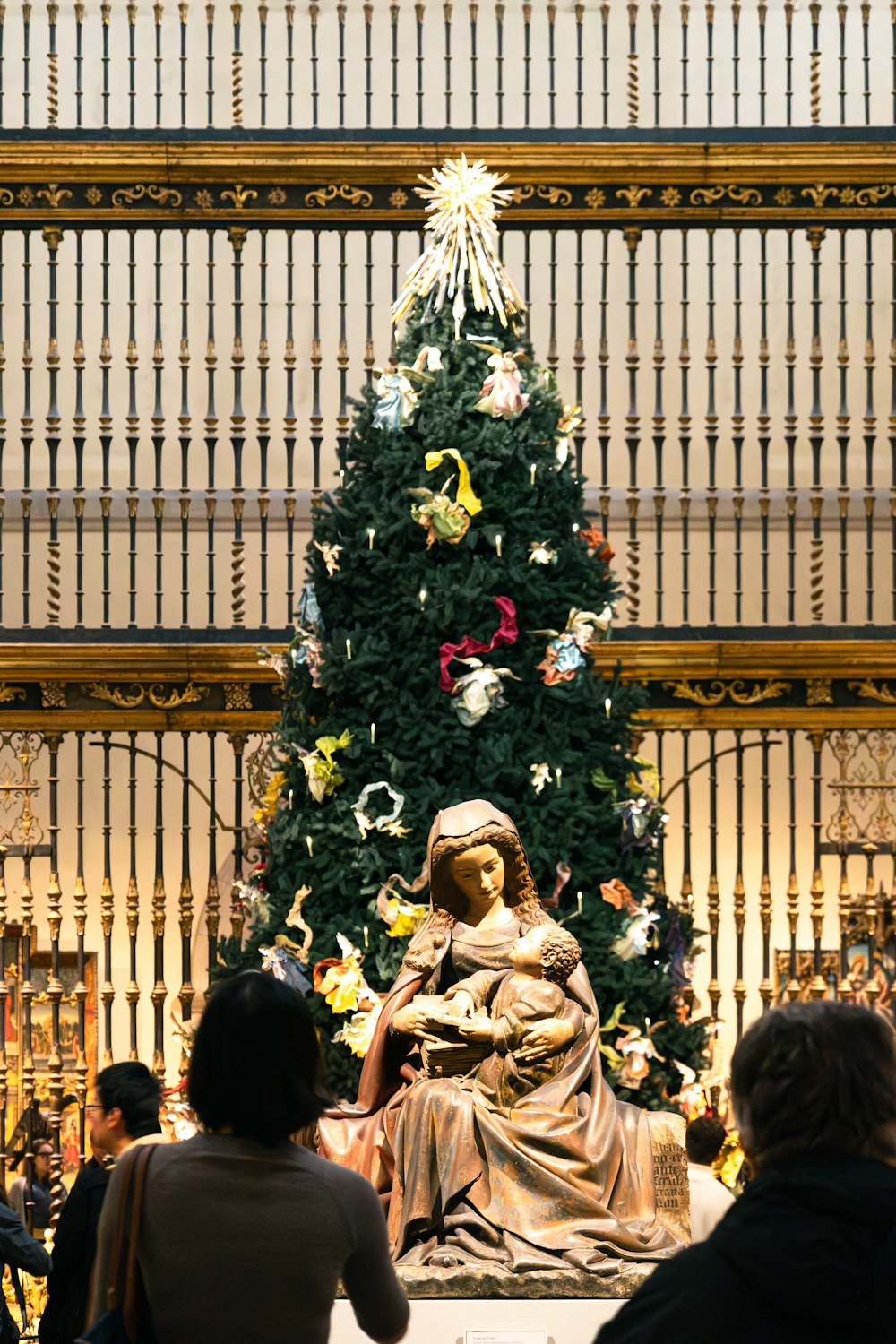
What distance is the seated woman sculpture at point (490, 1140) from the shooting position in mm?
4812


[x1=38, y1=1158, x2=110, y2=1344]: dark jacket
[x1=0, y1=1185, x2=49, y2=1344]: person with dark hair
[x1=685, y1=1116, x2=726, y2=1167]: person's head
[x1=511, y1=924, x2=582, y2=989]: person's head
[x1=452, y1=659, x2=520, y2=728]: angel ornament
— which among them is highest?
[x1=452, y1=659, x2=520, y2=728]: angel ornament

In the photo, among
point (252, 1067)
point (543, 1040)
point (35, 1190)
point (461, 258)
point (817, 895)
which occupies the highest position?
point (461, 258)

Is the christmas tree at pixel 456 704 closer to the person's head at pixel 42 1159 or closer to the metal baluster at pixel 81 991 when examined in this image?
the metal baluster at pixel 81 991

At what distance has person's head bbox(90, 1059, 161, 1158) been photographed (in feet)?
12.3

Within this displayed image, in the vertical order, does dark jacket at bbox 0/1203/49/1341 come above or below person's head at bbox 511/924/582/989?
below

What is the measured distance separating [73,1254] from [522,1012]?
4.91 ft

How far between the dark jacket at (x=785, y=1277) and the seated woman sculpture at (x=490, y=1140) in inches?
119

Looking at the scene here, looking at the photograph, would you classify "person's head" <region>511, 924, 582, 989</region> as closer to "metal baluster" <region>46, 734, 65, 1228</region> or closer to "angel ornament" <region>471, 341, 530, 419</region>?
"angel ornament" <region>471, 341, 530, 419</region>

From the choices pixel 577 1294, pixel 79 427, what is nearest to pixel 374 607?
pixel 79 427

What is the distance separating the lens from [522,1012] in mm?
4914

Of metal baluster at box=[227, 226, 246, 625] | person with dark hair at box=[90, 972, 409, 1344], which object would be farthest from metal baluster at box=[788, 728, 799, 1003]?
person with dark hair at box=[90, 972, 409, 1344]

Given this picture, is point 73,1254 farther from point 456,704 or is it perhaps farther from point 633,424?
point 633,424

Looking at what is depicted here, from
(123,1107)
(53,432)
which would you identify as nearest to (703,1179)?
(123,1107)

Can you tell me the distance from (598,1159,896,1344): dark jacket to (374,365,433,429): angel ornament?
4677 mm
